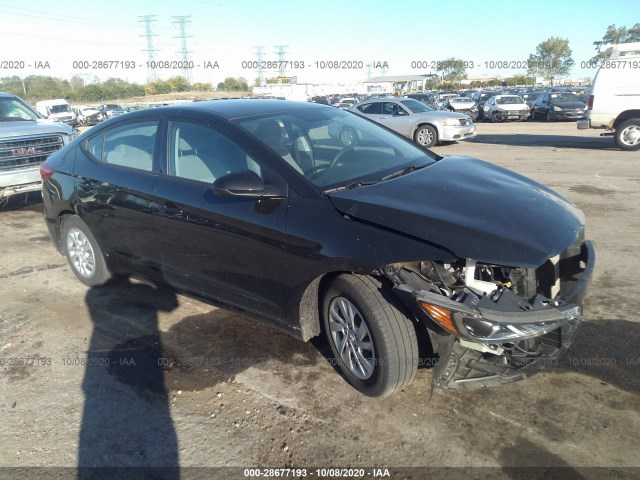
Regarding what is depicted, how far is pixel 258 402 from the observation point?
314cm

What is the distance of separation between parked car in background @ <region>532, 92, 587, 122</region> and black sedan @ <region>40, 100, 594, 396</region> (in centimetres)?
2346

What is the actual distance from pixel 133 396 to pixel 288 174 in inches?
67.4

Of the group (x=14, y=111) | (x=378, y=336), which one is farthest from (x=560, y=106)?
(x=378, y=336)

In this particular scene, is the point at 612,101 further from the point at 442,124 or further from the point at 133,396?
the point at 133,396

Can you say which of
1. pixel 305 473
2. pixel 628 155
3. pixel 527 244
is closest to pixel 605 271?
pixel 527 244

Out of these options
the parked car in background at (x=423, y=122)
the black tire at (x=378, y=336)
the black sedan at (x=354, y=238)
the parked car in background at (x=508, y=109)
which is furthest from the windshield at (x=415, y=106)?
the black tire at (x=378, y=336)

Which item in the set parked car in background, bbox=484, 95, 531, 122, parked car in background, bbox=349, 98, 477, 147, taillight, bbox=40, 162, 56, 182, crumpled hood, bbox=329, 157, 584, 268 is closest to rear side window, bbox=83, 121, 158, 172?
taillight, bbox=40, 162, 56, 182

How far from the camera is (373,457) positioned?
8.68 feet

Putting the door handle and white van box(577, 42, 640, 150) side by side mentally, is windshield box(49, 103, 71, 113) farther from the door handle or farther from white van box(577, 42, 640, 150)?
the door handle

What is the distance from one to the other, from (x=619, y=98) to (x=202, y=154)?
1271 cm

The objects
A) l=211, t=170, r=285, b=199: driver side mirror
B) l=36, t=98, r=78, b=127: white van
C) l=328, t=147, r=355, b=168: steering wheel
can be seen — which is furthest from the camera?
Answer: l=36, t=98, r=78, b=127: white van

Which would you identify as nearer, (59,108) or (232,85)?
(59,108)

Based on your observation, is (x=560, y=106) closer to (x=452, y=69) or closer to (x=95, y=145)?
(x=95, y=145)

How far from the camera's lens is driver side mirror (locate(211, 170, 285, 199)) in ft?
10.4
